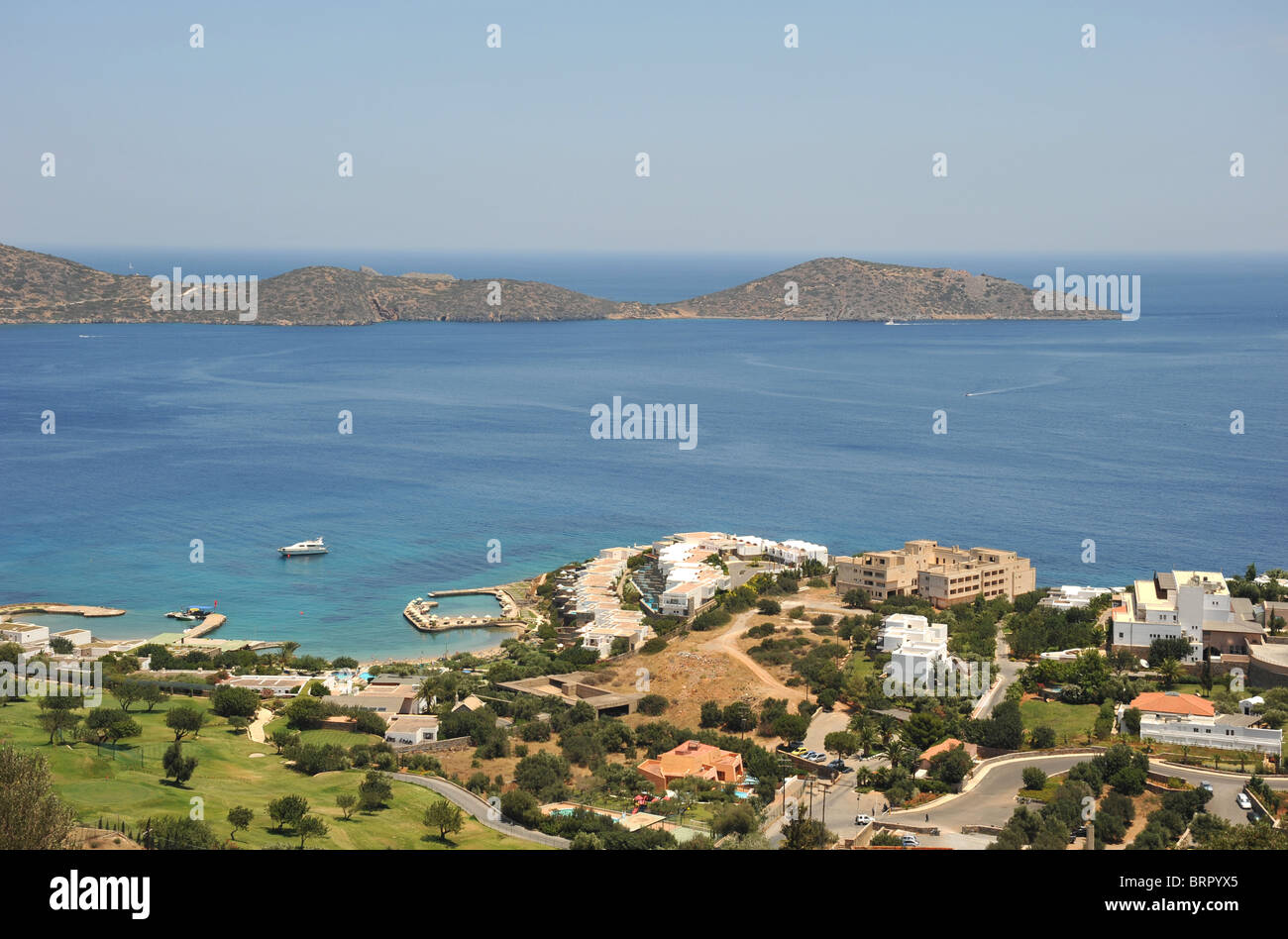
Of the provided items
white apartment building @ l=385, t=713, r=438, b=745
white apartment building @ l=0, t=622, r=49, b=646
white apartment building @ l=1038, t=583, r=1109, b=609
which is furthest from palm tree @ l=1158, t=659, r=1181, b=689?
white apartment building @ l=0, t=622, r=49, b=646

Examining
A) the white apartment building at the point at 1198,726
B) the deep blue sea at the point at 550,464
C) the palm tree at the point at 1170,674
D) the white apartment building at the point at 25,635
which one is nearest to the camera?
the white apartment building at the point at 1198,726

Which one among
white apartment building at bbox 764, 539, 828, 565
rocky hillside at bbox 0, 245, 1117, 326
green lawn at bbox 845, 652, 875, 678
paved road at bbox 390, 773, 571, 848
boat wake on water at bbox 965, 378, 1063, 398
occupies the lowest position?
paved road at bbox 390, 773, 571, 848

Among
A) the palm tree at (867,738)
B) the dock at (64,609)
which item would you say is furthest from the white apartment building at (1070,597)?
the dock at (64,609)

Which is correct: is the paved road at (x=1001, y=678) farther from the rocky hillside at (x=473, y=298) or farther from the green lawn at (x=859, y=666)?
the rocky hillside at (x=473, y=298)

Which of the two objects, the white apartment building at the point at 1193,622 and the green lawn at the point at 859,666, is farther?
the green lawn at the point at 859,666

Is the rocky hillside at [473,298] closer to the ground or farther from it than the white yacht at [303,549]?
farther from it

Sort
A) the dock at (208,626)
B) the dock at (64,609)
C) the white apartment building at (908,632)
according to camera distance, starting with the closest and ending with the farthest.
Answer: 1. the white apartment building at (908,632)
2. the dock at (208,626)
3. the dock at (64,609)

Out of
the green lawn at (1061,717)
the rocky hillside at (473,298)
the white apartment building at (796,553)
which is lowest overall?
the green lawn at (1061,717)

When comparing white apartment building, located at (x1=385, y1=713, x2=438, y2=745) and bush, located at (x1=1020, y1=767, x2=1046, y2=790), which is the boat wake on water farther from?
bush, located at (x1=1020, y1=767, x2=1046, y2=790)
